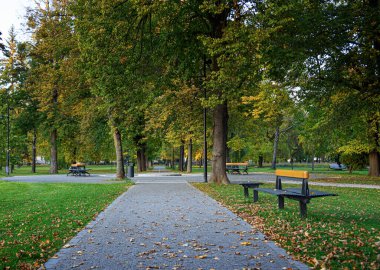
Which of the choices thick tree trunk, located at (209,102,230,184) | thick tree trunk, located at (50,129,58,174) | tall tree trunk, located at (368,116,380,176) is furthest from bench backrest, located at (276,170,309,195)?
thick tree trunk, located at (50,129,58,174)

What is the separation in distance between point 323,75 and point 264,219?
11192 millimetres

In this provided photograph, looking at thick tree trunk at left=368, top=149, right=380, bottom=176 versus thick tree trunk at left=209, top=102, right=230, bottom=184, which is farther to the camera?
thick tree trunk at left=368, top=149, right=380, bottom=176

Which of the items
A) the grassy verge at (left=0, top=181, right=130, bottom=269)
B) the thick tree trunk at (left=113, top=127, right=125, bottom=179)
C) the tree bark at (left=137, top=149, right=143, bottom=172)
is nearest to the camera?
the grassy verge at (left=0, top=181, right=130, bottom=269)

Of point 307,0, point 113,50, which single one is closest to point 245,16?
point 307,0

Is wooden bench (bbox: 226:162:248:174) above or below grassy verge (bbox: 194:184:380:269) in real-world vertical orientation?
above

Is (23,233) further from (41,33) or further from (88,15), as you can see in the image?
(41,33)

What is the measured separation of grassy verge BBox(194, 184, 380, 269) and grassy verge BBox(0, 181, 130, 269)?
374 cm

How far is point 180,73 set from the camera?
18594 mm

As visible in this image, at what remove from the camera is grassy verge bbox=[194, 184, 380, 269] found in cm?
544

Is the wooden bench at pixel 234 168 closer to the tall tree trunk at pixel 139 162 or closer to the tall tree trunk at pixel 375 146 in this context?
the tall tree trunk at pixel 375 146

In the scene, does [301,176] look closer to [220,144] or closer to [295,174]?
[295,174]

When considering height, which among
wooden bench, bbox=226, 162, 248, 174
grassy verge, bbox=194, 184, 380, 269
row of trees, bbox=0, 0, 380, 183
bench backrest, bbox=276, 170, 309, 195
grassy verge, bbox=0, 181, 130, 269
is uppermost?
row of trees, bbox=0, 0, 380, 183

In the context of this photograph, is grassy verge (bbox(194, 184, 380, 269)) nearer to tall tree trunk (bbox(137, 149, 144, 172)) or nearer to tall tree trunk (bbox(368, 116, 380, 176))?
tall tree trunk (bbox(368, 116, 380, 176))

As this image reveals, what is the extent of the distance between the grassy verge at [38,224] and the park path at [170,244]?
292 mm
